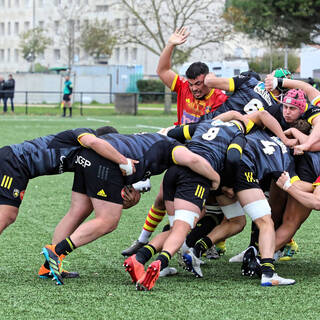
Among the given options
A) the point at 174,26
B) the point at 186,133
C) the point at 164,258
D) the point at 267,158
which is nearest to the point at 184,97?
the point at 186,133

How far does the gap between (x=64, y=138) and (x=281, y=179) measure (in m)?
1.83

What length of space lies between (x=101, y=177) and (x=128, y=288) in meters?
0.91

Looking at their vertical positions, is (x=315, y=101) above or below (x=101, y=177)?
above

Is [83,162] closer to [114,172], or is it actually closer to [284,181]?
[114,172]

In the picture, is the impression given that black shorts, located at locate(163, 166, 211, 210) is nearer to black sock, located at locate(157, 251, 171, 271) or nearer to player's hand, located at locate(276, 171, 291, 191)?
black sock, located at locate(157, 251, 171, 271)

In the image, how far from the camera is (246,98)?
24.7 feet

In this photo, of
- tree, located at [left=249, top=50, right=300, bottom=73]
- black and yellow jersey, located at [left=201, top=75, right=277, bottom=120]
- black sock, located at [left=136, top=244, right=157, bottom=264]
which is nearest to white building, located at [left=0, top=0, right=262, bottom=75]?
tree, located at [left=249, top=50, right=300, bottom=73]

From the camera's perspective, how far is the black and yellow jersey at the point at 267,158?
21.3 ft

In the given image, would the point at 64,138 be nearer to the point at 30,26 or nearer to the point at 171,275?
the point at 171,275

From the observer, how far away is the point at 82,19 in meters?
66.6

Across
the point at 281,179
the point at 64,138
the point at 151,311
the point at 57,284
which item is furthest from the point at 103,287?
the point at 281,179

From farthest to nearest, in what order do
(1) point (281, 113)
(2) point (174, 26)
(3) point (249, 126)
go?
1. (2) point (174, 26)
2. (1) point (281, 113)
3. (3) point (249, 126)

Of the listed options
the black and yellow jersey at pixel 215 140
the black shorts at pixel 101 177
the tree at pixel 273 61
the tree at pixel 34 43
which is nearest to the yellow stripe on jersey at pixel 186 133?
the black and yellow jersey at pixel 215 140

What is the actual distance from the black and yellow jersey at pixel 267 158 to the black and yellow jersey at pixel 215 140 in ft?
0.58
